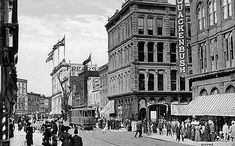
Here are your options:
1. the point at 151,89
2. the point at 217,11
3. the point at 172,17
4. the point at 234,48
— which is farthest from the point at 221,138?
the point at 172,17

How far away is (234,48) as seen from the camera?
105 ft

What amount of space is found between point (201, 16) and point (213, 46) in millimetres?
4054

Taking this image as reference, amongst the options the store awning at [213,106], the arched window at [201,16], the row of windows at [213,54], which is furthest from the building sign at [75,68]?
the store awning at [213,106]

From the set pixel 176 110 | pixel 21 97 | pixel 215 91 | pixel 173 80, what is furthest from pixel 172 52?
pixel 21 97

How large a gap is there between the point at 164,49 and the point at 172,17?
15.9 feet

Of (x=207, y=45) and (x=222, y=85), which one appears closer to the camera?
(x=222, y=85)

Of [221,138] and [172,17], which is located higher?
[172,17]

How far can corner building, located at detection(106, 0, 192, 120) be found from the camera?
55281 millimetres

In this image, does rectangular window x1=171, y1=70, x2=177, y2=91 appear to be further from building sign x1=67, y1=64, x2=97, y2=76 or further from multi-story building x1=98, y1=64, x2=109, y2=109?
building sign x1=67, y1=64, x2=97, y2=76

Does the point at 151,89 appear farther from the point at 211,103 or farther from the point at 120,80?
the point at 211,103

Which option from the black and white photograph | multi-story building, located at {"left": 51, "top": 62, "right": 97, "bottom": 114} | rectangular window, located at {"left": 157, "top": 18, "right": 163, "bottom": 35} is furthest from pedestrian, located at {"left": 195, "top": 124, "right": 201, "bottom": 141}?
multi-story building, located at {"left": 51, "top": 62, "right": 97, "bottom": 114}

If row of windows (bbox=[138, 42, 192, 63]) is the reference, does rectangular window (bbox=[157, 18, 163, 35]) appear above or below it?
above

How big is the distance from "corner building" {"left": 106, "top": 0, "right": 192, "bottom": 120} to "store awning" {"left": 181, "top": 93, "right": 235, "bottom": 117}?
18.6 m

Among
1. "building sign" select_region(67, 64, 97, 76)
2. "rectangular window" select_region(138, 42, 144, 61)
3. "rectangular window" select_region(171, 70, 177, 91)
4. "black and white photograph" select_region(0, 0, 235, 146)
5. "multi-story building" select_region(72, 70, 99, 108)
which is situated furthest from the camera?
"building sign" select_region(67, 64, 97, 76)
